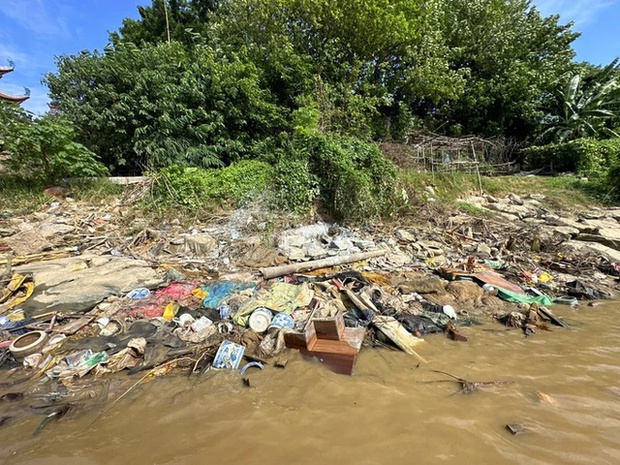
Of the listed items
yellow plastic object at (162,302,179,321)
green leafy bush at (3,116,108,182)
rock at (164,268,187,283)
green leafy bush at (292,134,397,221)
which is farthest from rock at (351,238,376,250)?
green leafy bush at (3,116,108,182)

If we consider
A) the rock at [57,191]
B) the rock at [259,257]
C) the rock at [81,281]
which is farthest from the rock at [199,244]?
the rock at [57,191]

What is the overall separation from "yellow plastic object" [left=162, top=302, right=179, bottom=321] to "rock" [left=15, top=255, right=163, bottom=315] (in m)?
0.72

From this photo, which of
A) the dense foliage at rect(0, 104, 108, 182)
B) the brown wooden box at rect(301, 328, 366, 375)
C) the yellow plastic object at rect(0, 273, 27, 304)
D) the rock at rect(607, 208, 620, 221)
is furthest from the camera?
the rock at rect(607, 208, 620, 221)

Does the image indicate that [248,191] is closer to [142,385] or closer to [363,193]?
[363,193]

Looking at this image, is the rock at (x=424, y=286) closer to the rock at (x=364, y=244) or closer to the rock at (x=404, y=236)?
the rock at (x=364, y=244)

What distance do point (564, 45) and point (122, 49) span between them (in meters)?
20.3

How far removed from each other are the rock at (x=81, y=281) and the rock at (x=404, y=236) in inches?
204

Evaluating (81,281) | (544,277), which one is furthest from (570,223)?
(81,281)

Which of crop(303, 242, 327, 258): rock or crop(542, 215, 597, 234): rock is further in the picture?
crop(542, 215, 597, 234): rock

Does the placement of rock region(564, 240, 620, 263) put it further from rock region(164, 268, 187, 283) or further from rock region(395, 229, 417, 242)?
rock region(164, 268, 187, 283)

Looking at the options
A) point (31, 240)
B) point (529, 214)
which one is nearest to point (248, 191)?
point (31, 240)

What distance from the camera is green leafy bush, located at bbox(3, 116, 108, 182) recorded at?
271 inches

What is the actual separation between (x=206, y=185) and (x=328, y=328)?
5.70 m

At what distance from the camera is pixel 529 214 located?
898 centimetres
